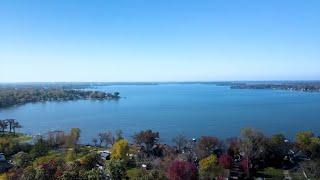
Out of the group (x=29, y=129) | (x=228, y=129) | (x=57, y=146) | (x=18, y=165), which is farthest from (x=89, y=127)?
(x=18, y=165)

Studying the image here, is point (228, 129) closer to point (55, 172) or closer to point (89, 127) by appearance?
point (89, 127)

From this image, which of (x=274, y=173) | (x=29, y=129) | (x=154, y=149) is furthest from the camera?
(x=29, y=129)

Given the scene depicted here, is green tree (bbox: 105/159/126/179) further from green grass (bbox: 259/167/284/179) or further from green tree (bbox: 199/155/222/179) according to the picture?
green grass (bbox: 259/167/284/179)

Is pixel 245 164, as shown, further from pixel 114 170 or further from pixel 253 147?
pixel 114 170

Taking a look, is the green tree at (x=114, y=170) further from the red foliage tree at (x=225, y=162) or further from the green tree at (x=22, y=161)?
the green tree at (x=22, y=161)

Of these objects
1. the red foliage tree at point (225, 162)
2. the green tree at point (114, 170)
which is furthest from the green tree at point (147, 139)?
the green tree at point (114, 170)

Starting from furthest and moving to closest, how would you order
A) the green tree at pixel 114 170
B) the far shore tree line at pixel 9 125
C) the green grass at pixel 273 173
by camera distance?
1. the far shore tree line at pixel 9 125
2. the green grass at pixel 273 173
3. the green tree at pixel 114 170

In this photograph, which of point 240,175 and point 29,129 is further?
point 29,129

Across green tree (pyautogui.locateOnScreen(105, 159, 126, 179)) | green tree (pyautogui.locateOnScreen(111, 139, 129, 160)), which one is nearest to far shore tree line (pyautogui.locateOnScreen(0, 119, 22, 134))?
green tree (pyautogui.locateOnScreen(111, 139, 129, 160))
